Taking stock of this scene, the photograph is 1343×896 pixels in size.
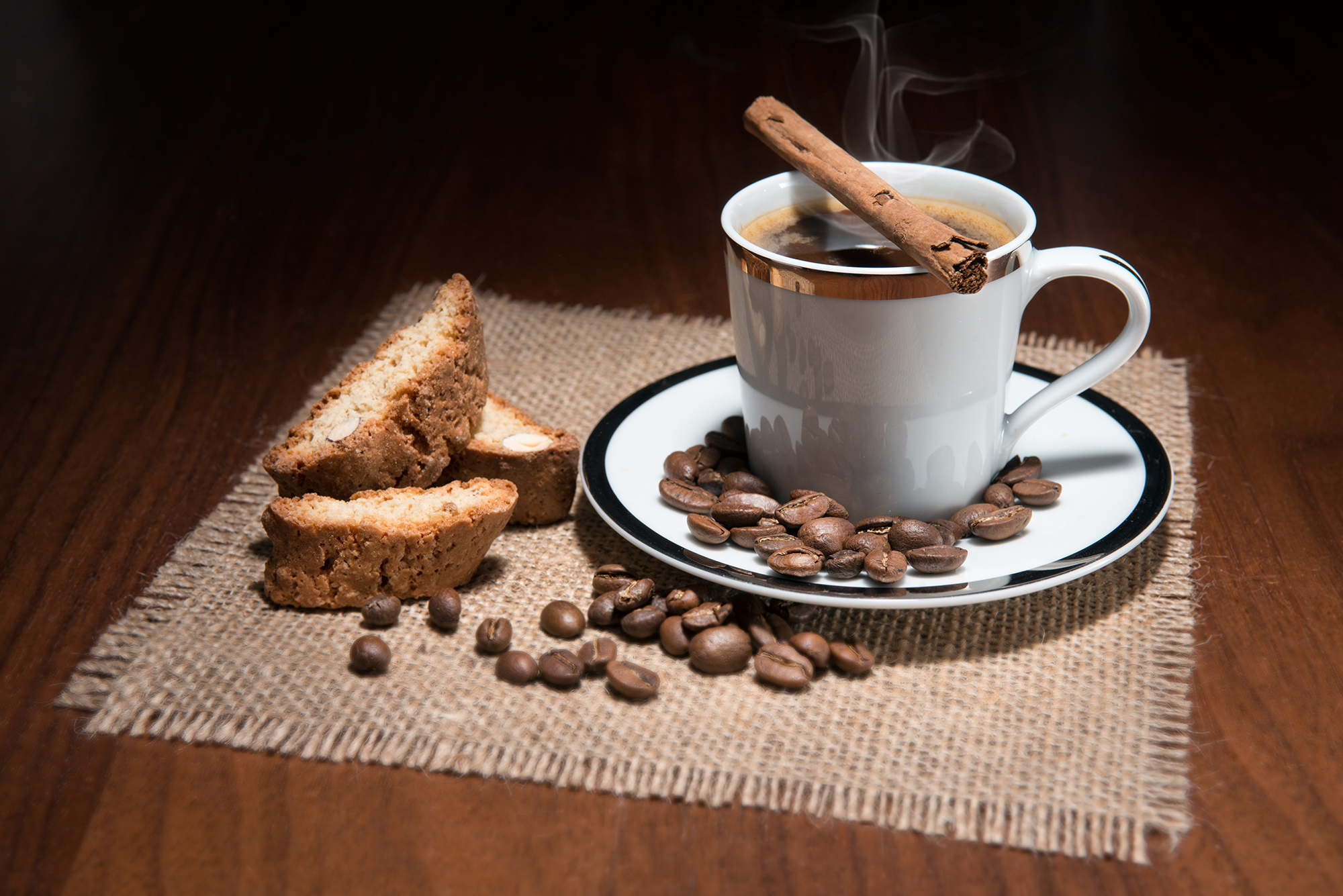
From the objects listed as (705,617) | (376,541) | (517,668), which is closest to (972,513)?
(705,617)

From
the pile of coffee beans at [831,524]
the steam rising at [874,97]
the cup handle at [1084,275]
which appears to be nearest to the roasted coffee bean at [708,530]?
the pile of coffee beans at [831,524]

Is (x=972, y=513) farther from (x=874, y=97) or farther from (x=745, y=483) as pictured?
(x=874, y=97)

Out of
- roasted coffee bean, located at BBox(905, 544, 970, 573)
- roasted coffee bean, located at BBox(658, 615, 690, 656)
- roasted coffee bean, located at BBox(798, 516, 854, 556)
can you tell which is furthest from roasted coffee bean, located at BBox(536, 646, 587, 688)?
roasted coffee bean, located at BBox(905, 544, 970, 573)

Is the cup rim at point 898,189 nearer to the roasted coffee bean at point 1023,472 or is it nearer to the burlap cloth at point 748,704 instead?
the roasted coffee bean at point 1023,472

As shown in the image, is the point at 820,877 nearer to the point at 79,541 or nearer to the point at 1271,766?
the point at 1271,766

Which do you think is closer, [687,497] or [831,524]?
[831,524]

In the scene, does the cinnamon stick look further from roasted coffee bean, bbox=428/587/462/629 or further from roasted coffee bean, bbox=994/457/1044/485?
roasted coffee bean, bbox=428/587/462/629
